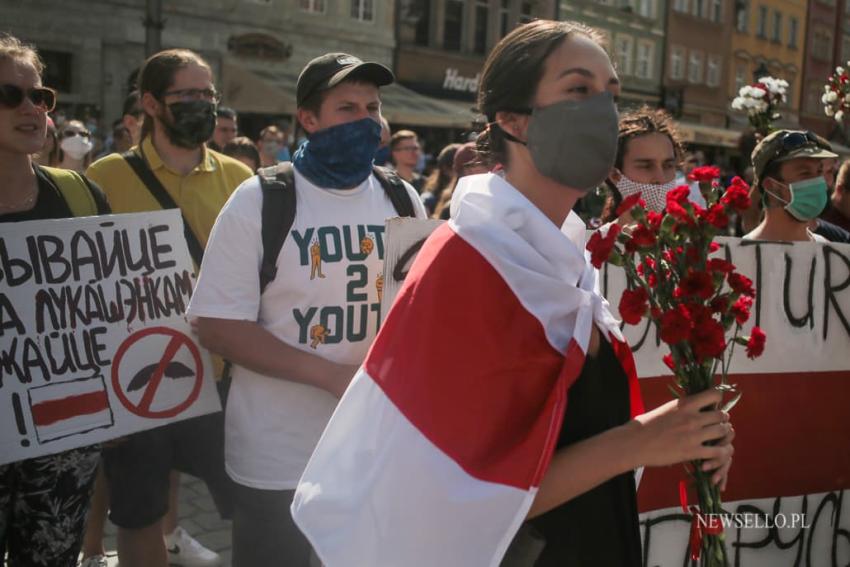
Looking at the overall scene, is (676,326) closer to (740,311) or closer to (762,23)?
(740,311)

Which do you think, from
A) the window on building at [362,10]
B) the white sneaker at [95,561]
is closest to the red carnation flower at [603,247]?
the white sneaker at [95,561]

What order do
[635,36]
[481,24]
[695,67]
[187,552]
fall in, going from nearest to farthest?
1. [187,552]
2. [481,24]
3. [635,36]
4. [695,67]

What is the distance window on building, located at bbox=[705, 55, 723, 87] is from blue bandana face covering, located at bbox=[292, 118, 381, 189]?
142 feet

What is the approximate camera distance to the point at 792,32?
4953 cm

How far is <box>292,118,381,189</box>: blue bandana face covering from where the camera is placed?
267cm

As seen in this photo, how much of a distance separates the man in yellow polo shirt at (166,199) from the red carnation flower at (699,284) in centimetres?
203

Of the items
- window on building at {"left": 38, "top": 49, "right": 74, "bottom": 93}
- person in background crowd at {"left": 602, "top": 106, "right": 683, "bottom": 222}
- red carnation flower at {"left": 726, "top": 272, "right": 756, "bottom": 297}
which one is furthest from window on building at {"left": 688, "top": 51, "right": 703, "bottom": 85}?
red carnation flower at {"left": 726, "top": 272, "right": 756, "bottom": 297}

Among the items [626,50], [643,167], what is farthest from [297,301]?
[626,50]

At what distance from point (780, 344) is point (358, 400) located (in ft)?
7.25

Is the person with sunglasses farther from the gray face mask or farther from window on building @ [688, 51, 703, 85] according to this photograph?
window on building @ [688, 51, 703, 85]

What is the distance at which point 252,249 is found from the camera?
252 centimetres

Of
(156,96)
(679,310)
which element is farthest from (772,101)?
(679,310)

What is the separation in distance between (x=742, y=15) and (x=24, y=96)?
48.2 meters

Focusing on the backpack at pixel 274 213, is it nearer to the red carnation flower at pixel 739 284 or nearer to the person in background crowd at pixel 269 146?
the red carnation flower at pixel 739 284
